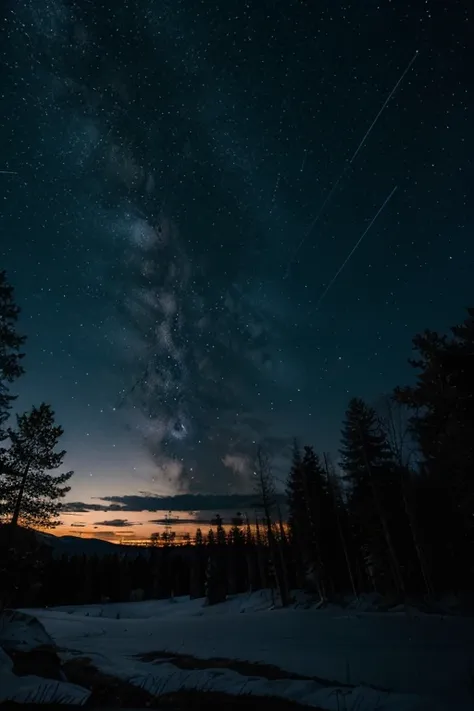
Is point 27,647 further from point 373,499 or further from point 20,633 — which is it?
point 373,499

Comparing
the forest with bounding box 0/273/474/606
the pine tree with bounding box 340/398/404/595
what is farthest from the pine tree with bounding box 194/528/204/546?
the pine tree with bounding box 340/398/404/595

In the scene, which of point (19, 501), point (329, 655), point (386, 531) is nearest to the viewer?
point (329, 655)

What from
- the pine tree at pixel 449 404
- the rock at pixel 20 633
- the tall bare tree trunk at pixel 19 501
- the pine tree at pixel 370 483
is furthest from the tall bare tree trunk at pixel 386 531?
the tall bare tree trunk at pixel 19 501

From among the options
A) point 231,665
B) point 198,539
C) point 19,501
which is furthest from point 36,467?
point 198,539

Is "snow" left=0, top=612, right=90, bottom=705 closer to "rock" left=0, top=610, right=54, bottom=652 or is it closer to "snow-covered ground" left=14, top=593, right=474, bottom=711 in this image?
"rock" left=0, top=610, right=54, bottom=652

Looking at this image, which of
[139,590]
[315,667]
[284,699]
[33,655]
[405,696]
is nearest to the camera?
[405,696]

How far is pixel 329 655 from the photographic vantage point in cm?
1232

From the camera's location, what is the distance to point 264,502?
34.5m

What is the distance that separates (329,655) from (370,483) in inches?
638

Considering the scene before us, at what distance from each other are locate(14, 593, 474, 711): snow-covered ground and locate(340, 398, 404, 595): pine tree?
6013 millimetres

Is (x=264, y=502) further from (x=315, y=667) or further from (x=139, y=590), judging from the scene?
(x=139, y=590)

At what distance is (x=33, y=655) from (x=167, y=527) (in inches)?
5506

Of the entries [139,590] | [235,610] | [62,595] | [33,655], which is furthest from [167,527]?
[33,655]

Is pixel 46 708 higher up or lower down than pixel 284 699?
higher up
